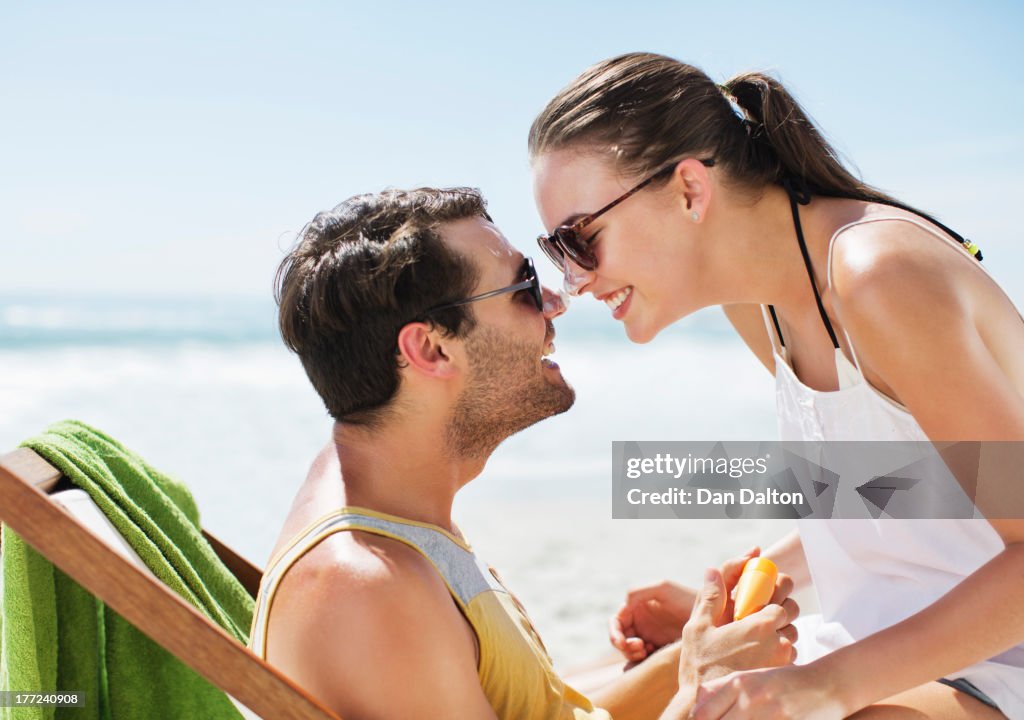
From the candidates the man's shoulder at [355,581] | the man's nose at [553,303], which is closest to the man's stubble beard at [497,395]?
the man's nose at [553,303]

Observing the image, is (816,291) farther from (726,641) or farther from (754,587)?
(726,641)

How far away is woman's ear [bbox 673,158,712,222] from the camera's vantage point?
2326 millimetres

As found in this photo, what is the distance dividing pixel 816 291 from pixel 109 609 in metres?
1.81

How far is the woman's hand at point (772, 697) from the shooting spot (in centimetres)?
179

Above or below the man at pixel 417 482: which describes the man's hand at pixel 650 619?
below

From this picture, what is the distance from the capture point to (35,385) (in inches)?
594

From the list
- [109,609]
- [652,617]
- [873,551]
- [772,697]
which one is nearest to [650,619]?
[652,617]

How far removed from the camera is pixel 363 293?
2041mm

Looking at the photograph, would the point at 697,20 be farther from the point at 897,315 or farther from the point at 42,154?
the point at 897,315

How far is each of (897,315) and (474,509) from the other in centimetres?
717

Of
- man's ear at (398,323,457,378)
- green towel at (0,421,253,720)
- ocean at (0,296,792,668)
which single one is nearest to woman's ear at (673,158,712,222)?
man's ear at (398,323,457,378)

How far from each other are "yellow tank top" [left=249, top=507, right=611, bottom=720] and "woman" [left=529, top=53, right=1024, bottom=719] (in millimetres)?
332

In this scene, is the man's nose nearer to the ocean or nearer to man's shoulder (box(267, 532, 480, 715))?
man's shoulder (box(267, 532, 480, 715))

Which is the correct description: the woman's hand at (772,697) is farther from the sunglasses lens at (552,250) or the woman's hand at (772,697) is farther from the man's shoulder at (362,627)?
the sunglasses lens at (552,250)
